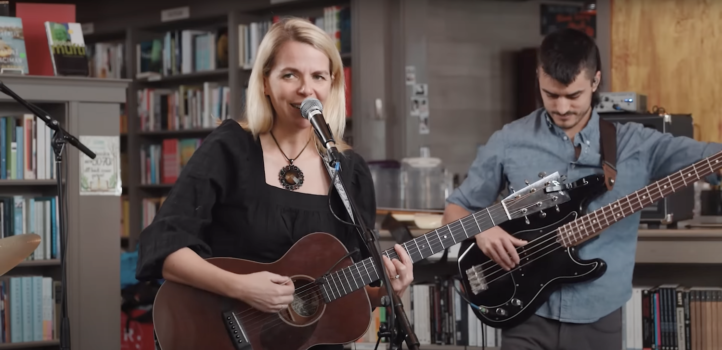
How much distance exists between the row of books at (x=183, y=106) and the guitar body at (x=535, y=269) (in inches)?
163

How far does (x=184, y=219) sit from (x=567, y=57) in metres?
1.12

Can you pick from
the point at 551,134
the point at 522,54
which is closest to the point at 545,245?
the point at 551,134

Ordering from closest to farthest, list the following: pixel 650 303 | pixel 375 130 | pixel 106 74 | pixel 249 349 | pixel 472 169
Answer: pixel 249 349 < pixel 472 169 < pixel 650 303 < pixel 375 130 < pixel 106 74

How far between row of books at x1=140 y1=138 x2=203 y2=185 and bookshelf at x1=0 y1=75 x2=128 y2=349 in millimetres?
2821

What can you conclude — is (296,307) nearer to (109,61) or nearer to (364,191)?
(364,191)

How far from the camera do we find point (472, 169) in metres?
2.58

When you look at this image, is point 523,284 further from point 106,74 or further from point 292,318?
point 106,74

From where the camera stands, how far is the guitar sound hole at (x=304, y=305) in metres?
2.09

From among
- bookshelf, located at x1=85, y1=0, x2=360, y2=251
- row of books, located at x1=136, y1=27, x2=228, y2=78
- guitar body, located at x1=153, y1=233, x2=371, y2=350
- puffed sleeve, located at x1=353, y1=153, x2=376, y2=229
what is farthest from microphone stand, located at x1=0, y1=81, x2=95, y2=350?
row of books, located at x1=136, y1=27, x2=228, y2=78

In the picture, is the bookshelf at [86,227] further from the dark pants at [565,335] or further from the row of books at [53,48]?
the dark pants at [565,335]

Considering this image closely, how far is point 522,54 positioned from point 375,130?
1.56 metres

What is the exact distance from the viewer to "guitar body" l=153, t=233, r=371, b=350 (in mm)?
2027

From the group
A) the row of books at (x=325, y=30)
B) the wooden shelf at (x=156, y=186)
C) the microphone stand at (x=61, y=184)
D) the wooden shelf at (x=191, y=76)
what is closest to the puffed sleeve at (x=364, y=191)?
the microphone stand at (x=61, y=184)

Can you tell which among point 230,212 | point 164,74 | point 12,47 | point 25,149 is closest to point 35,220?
point 25,149
